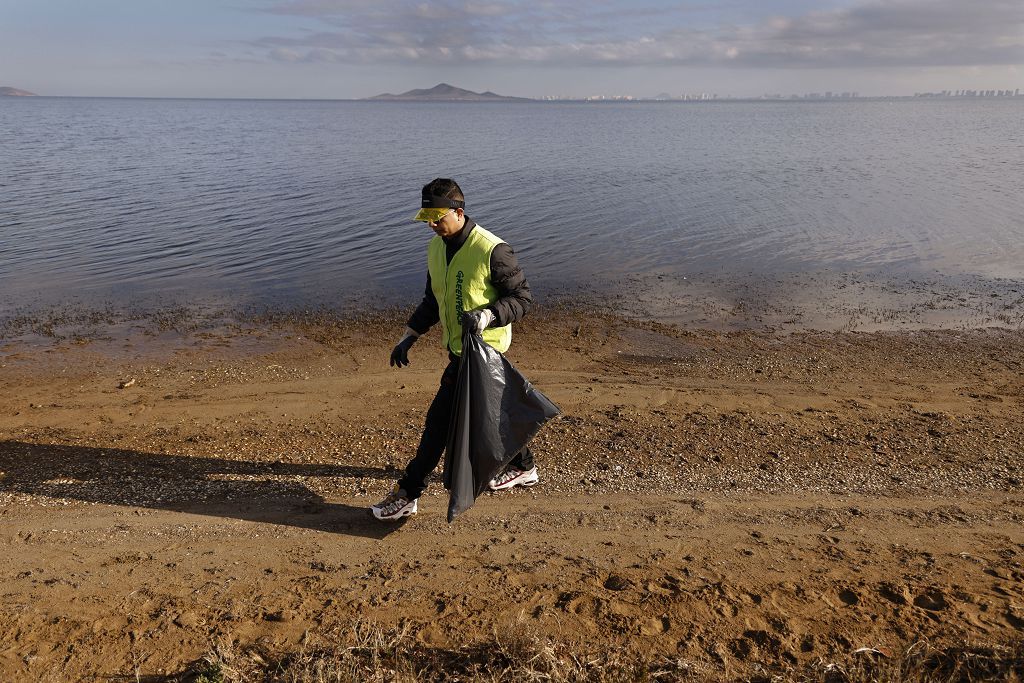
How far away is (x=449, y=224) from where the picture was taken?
4660 mm

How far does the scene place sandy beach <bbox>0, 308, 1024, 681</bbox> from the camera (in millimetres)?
3701

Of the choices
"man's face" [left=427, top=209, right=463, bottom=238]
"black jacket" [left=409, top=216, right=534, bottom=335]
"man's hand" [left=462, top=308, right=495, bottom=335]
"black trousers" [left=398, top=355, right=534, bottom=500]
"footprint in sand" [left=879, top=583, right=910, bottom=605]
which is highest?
"man's face" [left=427, top=209, right=463, bottom=238]

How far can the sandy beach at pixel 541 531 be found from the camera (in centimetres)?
370

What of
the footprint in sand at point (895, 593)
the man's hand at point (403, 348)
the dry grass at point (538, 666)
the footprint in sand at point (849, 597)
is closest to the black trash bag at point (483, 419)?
the man's hand at point (403, 348)

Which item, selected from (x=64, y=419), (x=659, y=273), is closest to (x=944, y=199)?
(x=659, y=273)

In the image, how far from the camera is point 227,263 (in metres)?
16.7

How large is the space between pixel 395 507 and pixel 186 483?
198cm

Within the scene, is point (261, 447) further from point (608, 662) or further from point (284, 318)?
point (284, 318)

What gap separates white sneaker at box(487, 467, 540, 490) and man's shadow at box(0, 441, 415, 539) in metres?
0.83

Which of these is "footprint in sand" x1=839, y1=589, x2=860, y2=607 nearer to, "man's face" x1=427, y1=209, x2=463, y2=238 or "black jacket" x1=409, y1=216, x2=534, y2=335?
"black jacket" x1=409, y1=216, x2=534, y2=335

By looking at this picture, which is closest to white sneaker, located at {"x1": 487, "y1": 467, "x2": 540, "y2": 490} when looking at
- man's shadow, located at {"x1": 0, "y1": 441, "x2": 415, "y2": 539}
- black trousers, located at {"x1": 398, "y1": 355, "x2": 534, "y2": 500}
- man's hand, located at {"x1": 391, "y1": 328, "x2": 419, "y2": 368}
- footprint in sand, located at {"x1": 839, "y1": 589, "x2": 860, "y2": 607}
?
black trousers, located at {"x1": 398, "y1": 355, "x2": 534, "y2": 500}

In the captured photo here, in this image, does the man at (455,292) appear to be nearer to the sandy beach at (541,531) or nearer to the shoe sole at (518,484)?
the sandy beach at (541,531)

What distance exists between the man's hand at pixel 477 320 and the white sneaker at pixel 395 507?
137 cm

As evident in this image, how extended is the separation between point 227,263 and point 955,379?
14445 mm
